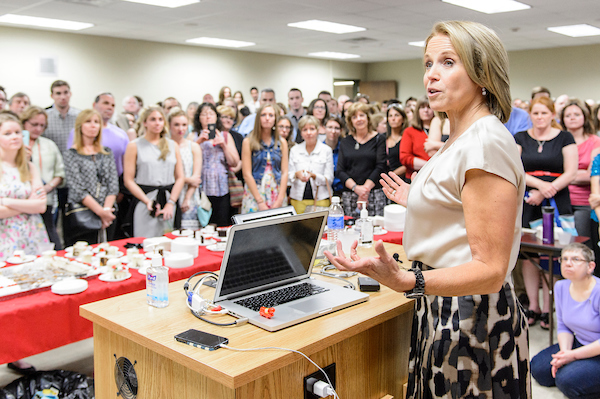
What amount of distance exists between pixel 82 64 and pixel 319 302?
30.2 ft

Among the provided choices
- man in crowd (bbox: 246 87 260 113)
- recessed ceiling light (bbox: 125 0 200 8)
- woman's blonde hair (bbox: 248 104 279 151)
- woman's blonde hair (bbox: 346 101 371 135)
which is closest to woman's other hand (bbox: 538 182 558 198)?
woman's blonde hair (bbox: 346 101 371 135)

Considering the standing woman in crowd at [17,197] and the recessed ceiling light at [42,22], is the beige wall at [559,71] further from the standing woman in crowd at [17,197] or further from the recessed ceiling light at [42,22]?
the standing woman in crowd at [17,197]

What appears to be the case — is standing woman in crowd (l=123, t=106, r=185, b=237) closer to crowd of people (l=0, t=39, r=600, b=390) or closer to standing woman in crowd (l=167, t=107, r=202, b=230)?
crowd of people (l=0, t=39, r=600, b=390)

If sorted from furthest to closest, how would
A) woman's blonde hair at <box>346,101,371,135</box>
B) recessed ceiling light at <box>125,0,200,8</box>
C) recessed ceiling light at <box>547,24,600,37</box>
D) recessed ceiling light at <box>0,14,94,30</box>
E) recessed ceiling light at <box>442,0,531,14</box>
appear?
1. recessed ceiling light at <box>547,24,600,37</box>
2. recessed ceiling light at <box>0,14,94,30</box>
3. recessed ceiling light at <box>442,0,531,14</box>
4. recessed ceiling light at <box>125,0,200,8</box>
5. woman's blonde hair at <box>346,101,371,135</box>

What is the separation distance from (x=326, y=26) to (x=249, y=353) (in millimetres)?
8174

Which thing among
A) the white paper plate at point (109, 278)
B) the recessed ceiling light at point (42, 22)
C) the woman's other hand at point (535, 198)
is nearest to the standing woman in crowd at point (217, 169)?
the white paper plate at point (109, 278)

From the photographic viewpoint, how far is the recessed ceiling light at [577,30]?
9161 millimetres

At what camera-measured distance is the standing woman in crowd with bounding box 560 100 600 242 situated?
427 cm

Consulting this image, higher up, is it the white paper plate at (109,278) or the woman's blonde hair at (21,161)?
the woman's blonde hair at (21,161)

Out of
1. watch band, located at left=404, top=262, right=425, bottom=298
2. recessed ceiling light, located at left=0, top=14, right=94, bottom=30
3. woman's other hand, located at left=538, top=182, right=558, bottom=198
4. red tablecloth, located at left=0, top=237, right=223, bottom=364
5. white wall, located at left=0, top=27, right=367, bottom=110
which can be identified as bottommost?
red tablecloth, located at left=0, top=237, right=223, bottom=364

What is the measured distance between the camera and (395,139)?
17.1ft

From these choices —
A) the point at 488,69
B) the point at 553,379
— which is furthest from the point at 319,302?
the point at 553,379

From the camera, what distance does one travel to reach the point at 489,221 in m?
1.13

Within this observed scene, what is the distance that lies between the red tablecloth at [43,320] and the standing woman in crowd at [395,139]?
128 inches
